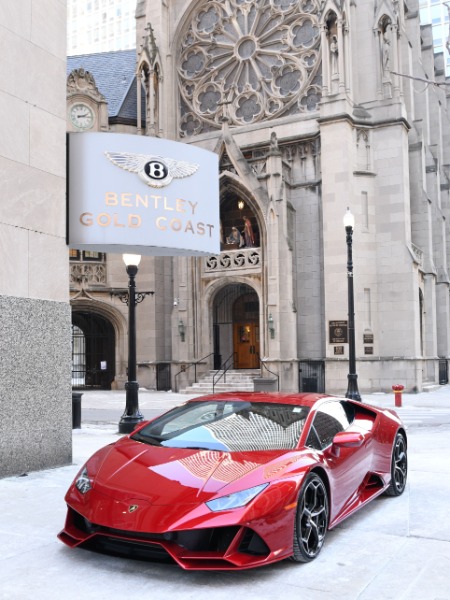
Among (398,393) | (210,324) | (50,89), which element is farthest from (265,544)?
(210,324)

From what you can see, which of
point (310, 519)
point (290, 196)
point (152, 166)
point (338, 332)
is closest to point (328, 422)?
point (310, 519)

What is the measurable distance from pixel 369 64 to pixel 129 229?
21234 millimetres

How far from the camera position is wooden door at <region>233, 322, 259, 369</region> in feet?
104

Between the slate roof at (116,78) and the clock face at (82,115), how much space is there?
1075mm

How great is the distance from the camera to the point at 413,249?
94.5 ft

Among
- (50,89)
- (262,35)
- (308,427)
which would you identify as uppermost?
(262,35)

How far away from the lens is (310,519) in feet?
16.9

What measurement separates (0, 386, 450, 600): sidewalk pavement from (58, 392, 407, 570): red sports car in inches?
6.5

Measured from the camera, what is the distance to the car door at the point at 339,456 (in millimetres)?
5719

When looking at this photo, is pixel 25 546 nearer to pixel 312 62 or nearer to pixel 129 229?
pixel 129 229

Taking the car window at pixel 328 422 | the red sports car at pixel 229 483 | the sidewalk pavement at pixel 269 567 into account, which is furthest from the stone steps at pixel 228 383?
the red sports car at pixel 229 483

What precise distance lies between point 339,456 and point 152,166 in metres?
5.95

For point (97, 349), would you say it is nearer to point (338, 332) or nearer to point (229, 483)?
point (338, 332)

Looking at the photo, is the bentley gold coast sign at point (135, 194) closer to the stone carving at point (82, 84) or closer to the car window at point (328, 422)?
the car window at point (328, 422)
